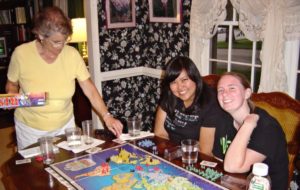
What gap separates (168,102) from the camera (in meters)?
2.13

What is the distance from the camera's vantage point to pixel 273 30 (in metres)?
2.42

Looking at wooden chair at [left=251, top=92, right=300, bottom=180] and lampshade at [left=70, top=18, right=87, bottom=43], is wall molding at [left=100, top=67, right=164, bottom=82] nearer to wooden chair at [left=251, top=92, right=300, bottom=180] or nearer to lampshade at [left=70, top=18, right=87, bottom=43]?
lampshade at [left=70, top=18, right=87, bottom=43]

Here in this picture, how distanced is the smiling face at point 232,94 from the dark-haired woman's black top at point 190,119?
0.28m

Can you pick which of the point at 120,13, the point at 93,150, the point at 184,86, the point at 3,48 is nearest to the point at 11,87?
the point at 93,150

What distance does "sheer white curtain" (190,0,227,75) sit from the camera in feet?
9.60

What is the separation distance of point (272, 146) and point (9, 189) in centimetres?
126

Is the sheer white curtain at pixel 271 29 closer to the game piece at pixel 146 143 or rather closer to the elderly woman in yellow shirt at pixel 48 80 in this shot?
the game piece at pixel 146 143

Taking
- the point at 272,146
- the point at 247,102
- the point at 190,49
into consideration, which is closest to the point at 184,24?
the point at 190,49

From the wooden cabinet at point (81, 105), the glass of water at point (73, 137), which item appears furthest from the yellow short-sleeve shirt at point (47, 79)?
the wooden cabinet at point (81, 105)

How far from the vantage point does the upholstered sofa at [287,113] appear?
1.97 meters

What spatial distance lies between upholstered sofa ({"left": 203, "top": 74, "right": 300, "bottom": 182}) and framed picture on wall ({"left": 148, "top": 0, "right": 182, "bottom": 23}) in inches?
58.1

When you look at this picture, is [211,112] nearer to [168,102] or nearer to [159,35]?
[168,102]

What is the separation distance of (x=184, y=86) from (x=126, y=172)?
69cm

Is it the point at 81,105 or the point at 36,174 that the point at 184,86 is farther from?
the point at 81,105
